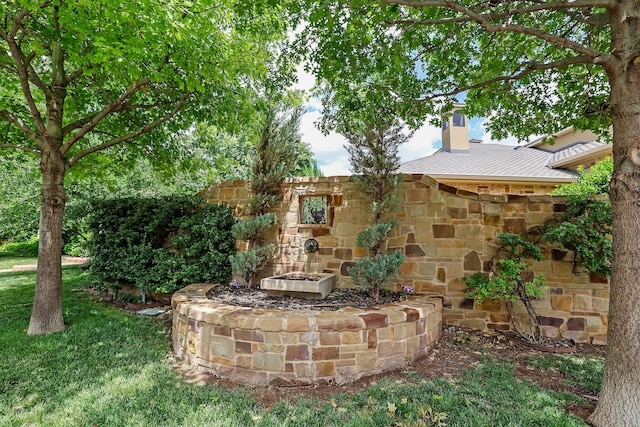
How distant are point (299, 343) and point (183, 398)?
43.6 inches

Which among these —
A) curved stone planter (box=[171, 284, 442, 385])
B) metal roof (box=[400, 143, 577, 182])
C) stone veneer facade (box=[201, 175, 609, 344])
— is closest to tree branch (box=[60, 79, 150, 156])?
stone veneer facade (box=[201, 175, 609, 344])

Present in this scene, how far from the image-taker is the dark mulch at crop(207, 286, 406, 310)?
383cm

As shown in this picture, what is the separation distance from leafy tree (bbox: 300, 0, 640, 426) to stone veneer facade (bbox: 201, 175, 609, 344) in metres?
1.37

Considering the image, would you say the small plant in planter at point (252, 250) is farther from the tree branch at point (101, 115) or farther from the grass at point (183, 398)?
the tree branch at point (101, 115)

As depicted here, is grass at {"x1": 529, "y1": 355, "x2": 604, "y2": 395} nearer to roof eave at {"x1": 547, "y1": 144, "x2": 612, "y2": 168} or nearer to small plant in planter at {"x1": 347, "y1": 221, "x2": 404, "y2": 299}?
small plant in planter at {"x1": 347, "y1": 221, "x2": 404, "y2": 299}

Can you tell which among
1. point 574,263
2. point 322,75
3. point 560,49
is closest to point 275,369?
point 322,75

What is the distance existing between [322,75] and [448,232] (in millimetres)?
3040

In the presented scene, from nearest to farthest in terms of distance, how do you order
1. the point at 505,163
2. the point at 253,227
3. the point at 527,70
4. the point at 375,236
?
the point at 527,70
the point at 375,236
the point at 253,227
the point at 505,163

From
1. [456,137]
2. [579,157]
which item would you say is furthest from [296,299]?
[456,137]

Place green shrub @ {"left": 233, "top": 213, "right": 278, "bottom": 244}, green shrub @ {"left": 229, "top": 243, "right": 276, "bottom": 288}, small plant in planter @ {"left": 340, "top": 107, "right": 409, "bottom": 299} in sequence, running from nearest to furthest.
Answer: small plant in planter @ {"left": 340, "top": 107, "right": 409, "bottom": 299}
green shrub @ {"left": 229, "top": 243, "right": 276, "bottom": 288}
green shrub @ {"left": 233, "top": 213, "right": 278, "bottom": 244}

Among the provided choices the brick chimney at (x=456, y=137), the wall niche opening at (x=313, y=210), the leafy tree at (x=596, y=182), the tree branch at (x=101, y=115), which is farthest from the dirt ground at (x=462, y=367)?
the brick chimney at (x=456, y=137)

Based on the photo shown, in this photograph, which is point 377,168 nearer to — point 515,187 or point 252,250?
point 252,250

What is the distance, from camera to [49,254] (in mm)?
4039

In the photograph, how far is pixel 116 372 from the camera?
301cm
